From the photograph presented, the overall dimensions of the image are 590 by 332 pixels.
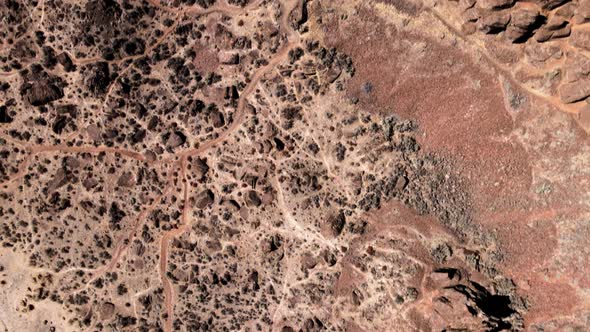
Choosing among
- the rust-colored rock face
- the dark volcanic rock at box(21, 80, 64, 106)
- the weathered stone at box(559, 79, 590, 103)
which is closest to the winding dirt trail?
the rust-colored rock face

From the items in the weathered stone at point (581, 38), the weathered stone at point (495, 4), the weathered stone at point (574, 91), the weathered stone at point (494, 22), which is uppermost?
the weathered stone at point (495, 4)

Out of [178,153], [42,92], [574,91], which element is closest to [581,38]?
[574,91]

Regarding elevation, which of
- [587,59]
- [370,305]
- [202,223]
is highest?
[587,59]

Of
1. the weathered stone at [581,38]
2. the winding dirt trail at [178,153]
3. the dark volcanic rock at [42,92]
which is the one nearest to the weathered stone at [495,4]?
the weathered stone at [581,38]

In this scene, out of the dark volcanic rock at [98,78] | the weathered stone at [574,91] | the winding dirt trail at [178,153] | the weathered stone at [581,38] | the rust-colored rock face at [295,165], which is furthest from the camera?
the dark volcanic rock at [98,78]

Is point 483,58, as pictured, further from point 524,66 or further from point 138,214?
point 138,214

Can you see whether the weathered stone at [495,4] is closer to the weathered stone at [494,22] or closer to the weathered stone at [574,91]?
the weathered stone at [494,22]

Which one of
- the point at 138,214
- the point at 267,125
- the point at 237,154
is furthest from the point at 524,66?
the point at 138,214

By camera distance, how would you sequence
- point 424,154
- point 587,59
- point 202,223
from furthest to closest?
point 202,223, point 424,154, point 587,59

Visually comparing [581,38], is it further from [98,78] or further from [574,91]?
[98,78]
